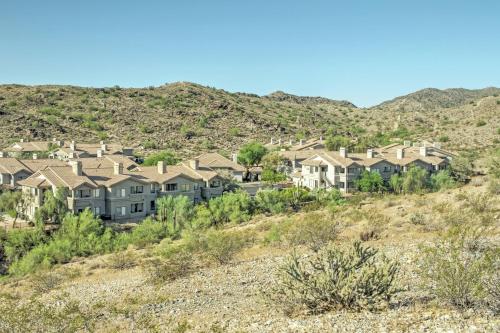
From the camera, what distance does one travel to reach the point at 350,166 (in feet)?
188

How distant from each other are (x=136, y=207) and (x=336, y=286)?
1418 inches

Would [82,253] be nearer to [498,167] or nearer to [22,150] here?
[498,167]

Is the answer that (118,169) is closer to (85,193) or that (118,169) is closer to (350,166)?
(85,193)

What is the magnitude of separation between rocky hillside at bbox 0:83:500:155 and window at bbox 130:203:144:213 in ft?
140

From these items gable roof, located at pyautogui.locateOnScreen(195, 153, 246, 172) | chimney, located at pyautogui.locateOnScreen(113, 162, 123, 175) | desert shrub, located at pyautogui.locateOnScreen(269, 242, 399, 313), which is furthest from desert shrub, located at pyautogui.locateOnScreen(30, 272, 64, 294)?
gable roof, located at pyautogui.locateOnScreen(195, 153, 246, 172)

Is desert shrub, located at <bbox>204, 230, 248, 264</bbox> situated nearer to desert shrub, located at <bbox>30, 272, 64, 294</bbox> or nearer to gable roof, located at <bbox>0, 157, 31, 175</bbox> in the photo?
desert shrub, located at <bbox>30, 272, 64, 294</bbox>

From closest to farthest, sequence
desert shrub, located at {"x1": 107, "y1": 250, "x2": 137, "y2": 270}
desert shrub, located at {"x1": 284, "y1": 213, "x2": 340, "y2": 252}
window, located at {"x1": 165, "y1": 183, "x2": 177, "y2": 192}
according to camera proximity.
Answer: desert shrub, located at {"x1": 284, "y1": 213, "x2": 340, "y2": 252}
desert shrub, located at {"x1": 107, "y1": 250, "x2": 137, "y2": 270}
window, located at {"x1": 165, "y1": 183, "x2": 177, "y2": 192}

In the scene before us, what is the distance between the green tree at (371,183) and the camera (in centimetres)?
5547

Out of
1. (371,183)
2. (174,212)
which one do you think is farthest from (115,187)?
(371,183)

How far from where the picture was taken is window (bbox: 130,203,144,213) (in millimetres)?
46438

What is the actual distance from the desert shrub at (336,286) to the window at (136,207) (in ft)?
112

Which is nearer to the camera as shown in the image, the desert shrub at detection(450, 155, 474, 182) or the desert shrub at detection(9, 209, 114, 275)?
the desert shrub at detection(9, 209, 114, 275)

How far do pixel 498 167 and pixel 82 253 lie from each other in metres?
36.8

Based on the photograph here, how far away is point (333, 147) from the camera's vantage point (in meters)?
81.0
